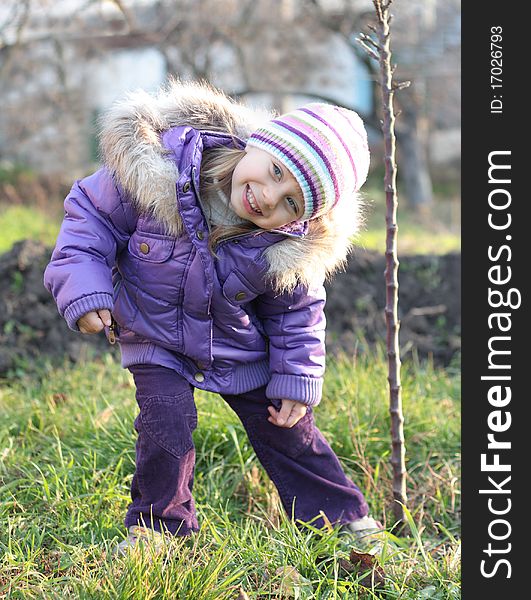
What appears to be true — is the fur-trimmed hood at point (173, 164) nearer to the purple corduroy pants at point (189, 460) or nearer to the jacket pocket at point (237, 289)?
the jacket pocket at point (237, 289)

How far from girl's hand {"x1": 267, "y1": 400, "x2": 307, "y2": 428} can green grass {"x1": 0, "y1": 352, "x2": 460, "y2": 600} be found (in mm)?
309

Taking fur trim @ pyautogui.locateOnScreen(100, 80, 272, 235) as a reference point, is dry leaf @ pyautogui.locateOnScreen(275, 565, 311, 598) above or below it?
below

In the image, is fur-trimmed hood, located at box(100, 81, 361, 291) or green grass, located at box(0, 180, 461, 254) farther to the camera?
green grass, located at box(0, 180, 461, 254)

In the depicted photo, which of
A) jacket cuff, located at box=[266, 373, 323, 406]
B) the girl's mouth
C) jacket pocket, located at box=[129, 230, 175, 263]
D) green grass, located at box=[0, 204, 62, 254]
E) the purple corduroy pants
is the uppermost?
green grass, located at box=[0, 204, 62, 254]

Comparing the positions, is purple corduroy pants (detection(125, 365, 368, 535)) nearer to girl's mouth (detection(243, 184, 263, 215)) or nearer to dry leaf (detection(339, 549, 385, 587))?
dry leaf (detection(339, 549, 385, 587))

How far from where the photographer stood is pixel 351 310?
5.64 metres

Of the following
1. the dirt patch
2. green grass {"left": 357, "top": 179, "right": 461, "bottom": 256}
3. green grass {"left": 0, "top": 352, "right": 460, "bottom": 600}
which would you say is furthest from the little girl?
green grass {"left": 357, "top": 179, "right": 461, "bottom": 256}

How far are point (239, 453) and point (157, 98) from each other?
138 cm

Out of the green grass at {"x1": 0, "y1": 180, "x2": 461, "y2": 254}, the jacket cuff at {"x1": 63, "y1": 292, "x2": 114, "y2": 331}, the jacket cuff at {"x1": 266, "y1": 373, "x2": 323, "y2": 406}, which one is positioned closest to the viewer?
the jacket cuff at {"x1": 63, "y1": 292, "x2": 114, "y2": 331}

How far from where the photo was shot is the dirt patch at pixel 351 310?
4922 millimetres

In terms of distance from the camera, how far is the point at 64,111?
1196 cm

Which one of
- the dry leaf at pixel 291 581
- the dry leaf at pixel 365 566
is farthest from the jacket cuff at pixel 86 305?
the dry leaf at pixel 365 566

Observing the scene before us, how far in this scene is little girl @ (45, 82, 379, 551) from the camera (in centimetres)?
258

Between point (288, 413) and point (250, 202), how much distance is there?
0.74 m
